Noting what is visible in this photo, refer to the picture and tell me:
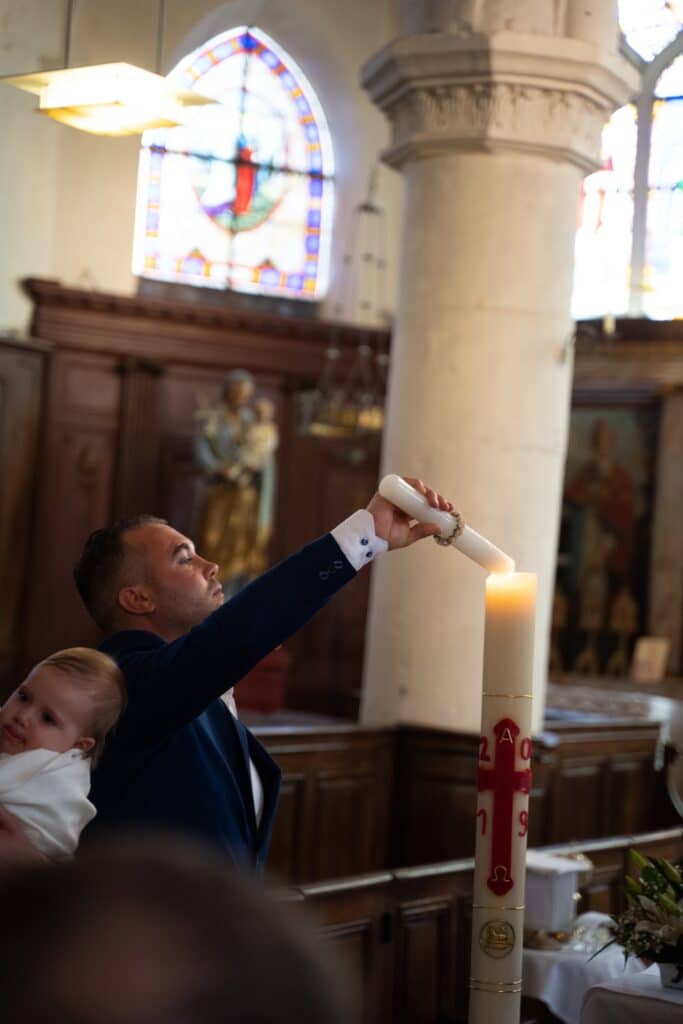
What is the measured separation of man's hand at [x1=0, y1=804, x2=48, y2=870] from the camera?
1.83m

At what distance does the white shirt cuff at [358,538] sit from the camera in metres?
2.21

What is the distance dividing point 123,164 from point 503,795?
11.5m

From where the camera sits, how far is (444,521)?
2197 mm

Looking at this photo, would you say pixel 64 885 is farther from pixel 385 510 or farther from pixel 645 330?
pixel 645 330

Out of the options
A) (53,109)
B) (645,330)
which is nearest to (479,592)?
(53,109)

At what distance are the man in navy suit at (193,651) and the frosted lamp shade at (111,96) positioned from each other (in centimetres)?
205

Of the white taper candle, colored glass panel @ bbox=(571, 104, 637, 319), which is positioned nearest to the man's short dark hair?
the white taper candle

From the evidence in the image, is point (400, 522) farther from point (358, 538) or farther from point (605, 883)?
point (605, 883)

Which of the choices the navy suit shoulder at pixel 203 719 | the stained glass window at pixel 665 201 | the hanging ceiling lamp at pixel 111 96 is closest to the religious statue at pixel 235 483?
the stained glass window at pixel 665 201

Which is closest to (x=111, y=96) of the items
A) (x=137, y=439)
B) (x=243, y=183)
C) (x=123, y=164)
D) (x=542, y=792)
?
(x=542, y=792)

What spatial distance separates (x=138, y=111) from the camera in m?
4.33

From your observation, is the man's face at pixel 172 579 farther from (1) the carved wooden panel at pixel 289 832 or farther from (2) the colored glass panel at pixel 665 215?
(2) the colored glass panel at pixel 665 215

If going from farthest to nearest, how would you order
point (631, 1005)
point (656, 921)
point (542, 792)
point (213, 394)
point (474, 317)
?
point (213, 394) → point (542, 792) → point (474, 317) → point (656, 921) → point (631, 1005)

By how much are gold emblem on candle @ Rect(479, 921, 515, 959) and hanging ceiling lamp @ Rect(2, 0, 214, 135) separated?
269 cm
